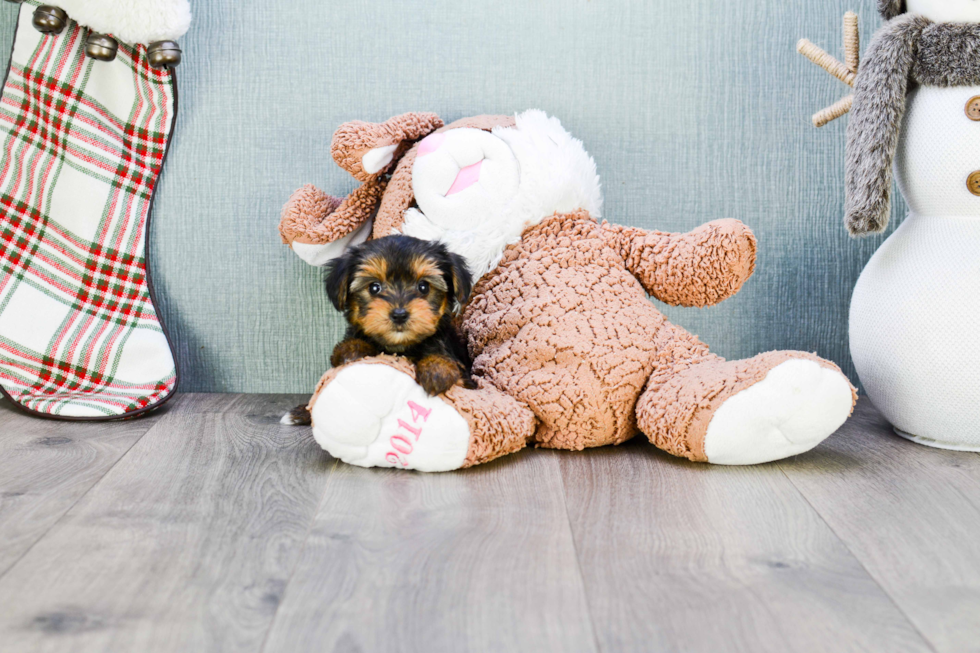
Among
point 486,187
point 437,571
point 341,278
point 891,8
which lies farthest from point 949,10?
point 437,571

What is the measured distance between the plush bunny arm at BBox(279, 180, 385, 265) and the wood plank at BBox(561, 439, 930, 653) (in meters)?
0.76

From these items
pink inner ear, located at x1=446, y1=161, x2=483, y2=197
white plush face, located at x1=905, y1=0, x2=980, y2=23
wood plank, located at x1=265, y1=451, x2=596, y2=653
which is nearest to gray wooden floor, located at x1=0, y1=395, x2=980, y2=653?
wood plank, located at x1=265, y1=451, x2=596, y2=653

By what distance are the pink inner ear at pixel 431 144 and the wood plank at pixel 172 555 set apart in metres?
0.66

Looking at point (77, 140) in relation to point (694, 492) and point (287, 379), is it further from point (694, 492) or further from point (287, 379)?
point (694, 492)

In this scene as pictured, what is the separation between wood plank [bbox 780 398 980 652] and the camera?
103 centimetres

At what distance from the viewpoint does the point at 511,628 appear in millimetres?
978

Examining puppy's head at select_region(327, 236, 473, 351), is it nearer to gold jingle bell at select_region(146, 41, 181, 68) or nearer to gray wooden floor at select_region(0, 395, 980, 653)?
gray wooden floor at select_region(0, 395, 980, 653)

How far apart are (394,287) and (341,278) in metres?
0.11

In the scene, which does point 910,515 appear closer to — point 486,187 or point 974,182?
point 974,182

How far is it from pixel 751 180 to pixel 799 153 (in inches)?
5.4

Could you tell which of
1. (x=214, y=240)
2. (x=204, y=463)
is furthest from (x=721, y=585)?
(x=214, y=240)

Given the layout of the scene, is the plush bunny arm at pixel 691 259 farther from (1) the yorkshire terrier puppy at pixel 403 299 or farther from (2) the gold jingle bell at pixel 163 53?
(2) the gold jingle bell at pixel 163 53

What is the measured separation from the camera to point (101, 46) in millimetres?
1832

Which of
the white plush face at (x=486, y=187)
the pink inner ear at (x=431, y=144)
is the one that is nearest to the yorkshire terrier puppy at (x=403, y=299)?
the white plush face at (x=486, y=187)
